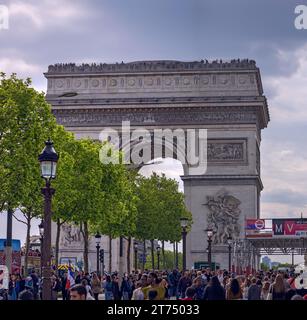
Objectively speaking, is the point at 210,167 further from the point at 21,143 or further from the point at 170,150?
the point at 21,143

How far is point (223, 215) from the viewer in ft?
283

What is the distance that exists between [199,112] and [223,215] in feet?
31.8

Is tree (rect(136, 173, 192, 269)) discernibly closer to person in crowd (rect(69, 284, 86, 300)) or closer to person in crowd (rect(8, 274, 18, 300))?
person in crowd (rect(8, 274, 18, 300))

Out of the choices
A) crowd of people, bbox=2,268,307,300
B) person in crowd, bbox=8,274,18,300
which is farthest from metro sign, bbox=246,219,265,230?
person in crowd, bbox=8,274,18,300

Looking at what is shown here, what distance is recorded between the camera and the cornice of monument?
87.6m

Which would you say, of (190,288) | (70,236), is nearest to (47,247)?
(190,288)

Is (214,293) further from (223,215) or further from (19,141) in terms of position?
(223,215)

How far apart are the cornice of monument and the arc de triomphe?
0.09 meters

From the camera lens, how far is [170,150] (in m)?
89.3
